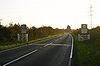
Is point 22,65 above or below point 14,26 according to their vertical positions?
below

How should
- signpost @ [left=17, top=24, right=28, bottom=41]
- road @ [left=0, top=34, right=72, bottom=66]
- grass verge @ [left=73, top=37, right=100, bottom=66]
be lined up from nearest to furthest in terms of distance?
road @ [left=0, top=34, right=72, bottom=66], grass verge @ [left=73, top=37, right=100, bottom=66], signpost @ [left=17, top=24, right=28, bottom=41]

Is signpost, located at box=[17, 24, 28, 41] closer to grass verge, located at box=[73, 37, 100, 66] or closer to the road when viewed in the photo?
the road

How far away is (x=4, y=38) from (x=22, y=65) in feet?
85.2

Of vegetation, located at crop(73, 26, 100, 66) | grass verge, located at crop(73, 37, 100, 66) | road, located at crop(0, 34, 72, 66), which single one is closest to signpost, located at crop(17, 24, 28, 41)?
vegetation, located at crop(73, 26, 100, 66)

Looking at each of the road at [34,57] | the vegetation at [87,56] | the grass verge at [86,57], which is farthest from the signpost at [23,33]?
the grass verge at [86,57]

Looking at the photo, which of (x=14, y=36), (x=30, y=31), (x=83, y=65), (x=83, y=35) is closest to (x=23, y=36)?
(x=14, y=36)

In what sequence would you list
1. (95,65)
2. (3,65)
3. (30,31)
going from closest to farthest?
(3,65), (95,65), (30,31)

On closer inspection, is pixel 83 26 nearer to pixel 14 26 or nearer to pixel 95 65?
pixel 14 26

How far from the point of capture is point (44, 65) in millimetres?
13258

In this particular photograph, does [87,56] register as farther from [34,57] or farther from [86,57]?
[34,57]

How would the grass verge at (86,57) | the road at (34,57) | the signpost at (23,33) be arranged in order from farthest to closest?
the signpost at (23,33), the grass verge at (86,57), the road at (34,57)

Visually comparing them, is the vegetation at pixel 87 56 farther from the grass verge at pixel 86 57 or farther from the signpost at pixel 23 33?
the signpost at pixel 23 33

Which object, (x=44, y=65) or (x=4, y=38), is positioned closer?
(x=44, y=65)

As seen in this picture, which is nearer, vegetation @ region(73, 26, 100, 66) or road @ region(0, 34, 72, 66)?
road @ region(0, 34, 72, 66)
